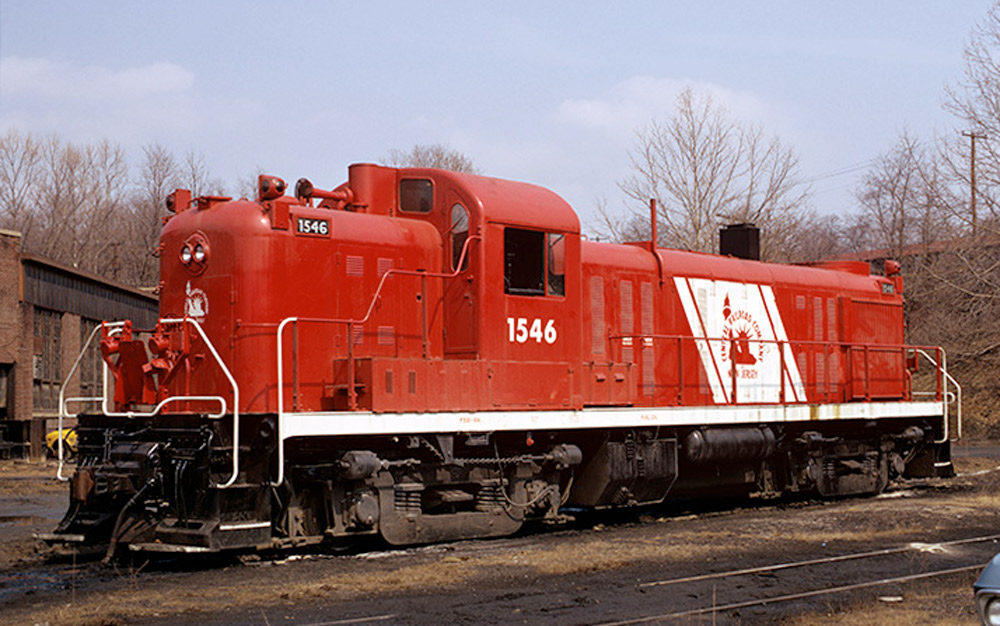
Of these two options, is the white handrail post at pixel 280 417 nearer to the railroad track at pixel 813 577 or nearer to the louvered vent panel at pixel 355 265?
the louvered vent panel at pixel 355 265

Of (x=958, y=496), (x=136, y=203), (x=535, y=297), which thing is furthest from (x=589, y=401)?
(x=136, y=203)

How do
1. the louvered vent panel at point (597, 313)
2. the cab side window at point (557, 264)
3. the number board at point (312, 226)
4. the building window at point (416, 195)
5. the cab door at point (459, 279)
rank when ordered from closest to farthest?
the number board at point (312, 226)
the cab door at point (459, 279)
the building window at point (416, 195)
the cab side window at point (557, 264)
the louvered vent panel at point (597, 313)

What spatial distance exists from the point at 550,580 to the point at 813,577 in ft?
8.16

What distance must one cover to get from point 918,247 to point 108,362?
51.5 meters

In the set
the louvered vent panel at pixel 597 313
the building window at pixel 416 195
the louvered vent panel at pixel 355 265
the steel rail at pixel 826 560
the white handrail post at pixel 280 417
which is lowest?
the steel rail at pixel 826 560

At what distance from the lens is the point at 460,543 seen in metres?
12.2

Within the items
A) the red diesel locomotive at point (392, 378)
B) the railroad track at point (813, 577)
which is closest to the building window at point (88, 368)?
the red diesel locomotive at point (392, 378)

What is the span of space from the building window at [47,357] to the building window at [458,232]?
24.9 meters

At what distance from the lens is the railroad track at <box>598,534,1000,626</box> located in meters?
8.73

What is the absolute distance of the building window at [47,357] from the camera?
33438 mm

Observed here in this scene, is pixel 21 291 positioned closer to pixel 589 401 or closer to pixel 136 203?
pixel 589 401

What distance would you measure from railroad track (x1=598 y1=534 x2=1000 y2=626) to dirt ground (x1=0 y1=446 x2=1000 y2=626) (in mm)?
34

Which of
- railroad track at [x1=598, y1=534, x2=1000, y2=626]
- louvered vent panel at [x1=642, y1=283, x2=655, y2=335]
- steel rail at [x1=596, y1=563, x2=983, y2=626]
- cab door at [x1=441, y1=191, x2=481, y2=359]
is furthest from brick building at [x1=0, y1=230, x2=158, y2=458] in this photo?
steel rail at [x1=596, y1=563, x2=983, y2=626]

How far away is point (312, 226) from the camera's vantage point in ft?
37.7
